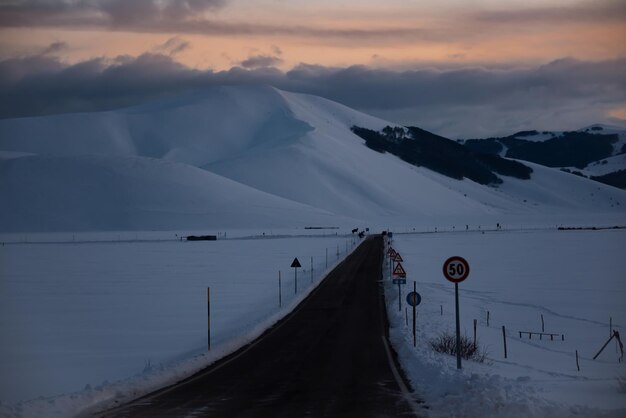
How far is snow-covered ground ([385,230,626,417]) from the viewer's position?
1327 cm

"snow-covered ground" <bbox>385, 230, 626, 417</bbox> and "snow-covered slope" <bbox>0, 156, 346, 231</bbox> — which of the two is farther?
"snow-covered slope" <bbox>0, 156, 346, 231</bbox>

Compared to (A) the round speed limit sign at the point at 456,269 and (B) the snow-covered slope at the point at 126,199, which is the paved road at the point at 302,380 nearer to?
(A) the round speed limit sign at the point at 456,269

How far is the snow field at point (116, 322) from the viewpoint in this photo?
17359 mm

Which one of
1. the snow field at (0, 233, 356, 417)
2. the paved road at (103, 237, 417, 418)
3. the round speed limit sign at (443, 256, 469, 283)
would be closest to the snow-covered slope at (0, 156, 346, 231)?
the snow field at (0, 233, 356, 417)

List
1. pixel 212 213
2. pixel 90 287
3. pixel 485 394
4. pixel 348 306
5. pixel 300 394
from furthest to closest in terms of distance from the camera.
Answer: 1. pixel 212 213
2. pixel 90 287
3. pixel 348 306
4. pixel 300 394
5. pixel 485 394

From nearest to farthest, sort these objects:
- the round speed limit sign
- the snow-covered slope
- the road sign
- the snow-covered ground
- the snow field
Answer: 1. the snow-covered ground
2. the round speed limit sign
3. the snow field
4. the road sign
5. the snow-covered slope

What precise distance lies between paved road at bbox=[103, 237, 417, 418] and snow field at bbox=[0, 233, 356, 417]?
794mm

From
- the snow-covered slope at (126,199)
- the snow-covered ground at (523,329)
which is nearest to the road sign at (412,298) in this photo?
the snow-covered ground at (523,329)

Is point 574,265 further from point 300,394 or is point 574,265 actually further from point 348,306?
point 300,394

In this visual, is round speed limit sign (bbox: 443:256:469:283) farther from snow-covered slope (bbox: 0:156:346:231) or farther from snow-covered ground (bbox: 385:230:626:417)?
snow-covered slope (bbox: 0:156:346:231)

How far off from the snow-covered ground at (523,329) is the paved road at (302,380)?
739 millimetres

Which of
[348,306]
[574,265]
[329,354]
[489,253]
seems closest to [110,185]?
[489,253]

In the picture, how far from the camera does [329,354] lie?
20.4 meters

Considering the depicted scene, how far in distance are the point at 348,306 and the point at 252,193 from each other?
156856 millimetres
